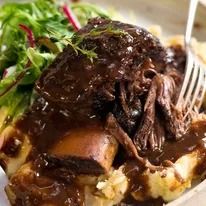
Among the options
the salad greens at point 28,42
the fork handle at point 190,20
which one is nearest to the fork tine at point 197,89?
the fork handle at point 190,20

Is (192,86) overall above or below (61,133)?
above

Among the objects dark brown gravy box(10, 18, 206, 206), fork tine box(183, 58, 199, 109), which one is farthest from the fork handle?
dark brown gravy box(10, 18, 206, 206)

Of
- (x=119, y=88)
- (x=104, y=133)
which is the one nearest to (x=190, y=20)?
(x=119, y=88)

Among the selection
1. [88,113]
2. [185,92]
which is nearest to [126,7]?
[185,92]

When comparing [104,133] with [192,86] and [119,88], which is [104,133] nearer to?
[119,88]

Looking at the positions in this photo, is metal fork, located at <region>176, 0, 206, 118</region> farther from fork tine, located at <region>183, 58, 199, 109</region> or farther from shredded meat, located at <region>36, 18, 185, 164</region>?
shredded meat, located at <region>36, 18, 185, 164</region>

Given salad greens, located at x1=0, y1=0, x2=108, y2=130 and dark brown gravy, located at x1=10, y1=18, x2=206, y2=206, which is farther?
salad greens, located at x1=0, y1=0, x2=108, y2=130

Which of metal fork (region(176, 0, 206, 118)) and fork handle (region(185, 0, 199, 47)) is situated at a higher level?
fork handle (region(185, 0, 199, 47))
